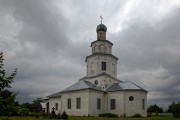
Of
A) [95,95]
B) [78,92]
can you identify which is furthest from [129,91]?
[78,92]

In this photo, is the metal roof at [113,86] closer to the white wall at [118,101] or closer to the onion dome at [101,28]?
the white wall at [118,101]

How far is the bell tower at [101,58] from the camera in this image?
151 feet

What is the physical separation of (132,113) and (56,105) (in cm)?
1487

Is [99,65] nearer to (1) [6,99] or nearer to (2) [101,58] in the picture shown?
(2) [101,58]

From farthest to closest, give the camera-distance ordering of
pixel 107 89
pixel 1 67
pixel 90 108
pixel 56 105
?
pixel 56 105 < pixel 107 89 < pixel 90 108 < pixel 1 67

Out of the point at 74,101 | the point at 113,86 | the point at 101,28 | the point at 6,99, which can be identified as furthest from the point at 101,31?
the point at 6,99

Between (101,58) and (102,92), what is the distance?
639cm

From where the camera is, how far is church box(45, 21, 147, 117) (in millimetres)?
41094

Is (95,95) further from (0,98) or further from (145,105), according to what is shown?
(0,98)

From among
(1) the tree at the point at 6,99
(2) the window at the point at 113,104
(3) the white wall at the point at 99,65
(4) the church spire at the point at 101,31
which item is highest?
(4) the church spire at the point at 101,31

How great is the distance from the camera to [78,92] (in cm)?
4219

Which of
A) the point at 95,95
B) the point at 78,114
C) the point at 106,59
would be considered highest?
the point at 106,59

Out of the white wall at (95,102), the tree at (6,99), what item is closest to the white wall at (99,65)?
the white wall at (95,102)

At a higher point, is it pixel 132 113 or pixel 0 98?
pixel 0 98
